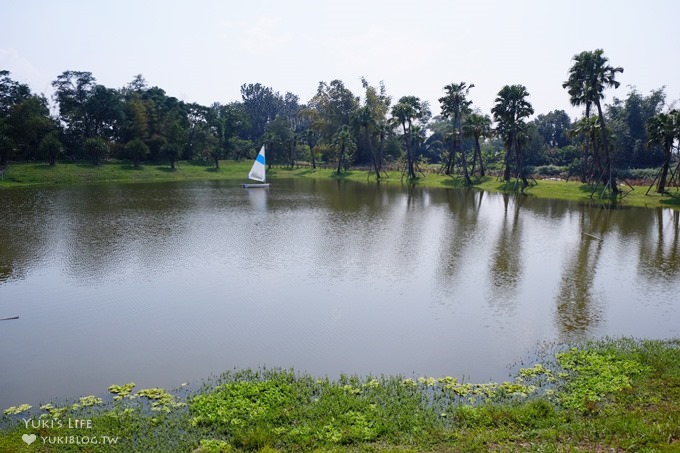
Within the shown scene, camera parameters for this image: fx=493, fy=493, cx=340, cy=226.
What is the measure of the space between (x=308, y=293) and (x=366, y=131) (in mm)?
66341

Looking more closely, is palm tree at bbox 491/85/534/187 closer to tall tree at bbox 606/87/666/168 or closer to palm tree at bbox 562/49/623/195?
palm tree at bbox 562/49/623/195

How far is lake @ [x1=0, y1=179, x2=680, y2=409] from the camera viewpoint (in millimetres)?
13250

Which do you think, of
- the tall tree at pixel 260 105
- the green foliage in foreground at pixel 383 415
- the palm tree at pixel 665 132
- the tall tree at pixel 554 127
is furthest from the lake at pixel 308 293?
the tall tree at pixel 260 105

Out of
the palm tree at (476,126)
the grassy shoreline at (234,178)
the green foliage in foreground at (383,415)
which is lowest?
the green foliage in foreground at (383,415)

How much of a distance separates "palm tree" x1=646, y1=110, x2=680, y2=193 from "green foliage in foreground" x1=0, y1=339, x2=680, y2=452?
4571cm

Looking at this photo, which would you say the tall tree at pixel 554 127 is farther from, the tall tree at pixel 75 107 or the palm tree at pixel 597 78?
the tall tree at pixel 75 107

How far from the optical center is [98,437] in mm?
9242

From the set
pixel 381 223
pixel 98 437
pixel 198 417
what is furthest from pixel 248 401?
pixel 381 223

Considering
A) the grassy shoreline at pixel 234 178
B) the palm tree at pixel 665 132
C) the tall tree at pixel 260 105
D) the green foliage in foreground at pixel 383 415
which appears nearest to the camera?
the green foliage in foreground at pixel 383 415

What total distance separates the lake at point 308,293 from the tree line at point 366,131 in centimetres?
2278

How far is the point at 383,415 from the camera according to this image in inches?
A: 396

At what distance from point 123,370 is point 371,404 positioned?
21.5ft

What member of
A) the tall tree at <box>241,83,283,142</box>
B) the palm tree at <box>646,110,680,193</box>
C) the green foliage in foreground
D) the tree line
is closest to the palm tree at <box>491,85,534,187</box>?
the tree line

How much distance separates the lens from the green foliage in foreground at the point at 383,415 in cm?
893
